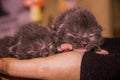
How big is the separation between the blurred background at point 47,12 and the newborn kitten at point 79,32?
885 mm

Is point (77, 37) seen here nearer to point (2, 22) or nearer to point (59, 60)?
point (59, 60)

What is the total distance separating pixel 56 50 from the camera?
766mm

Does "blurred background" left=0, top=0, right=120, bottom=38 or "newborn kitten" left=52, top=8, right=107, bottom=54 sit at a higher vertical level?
"blurred background" left=0, top=0, right=120, bottom=38

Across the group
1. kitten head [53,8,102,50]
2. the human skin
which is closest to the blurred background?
kitten head [53,8,102,50]

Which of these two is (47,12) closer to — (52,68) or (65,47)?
(65,47)

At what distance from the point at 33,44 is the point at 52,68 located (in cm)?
17

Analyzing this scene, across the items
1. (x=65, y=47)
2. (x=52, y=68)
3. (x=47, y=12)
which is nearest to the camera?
(x=52, y=68)

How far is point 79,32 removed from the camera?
782 mm

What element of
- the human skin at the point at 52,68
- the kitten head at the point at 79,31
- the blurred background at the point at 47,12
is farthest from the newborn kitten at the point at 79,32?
the blurred background at the point at 47,12

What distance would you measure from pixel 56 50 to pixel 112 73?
228 millimetres

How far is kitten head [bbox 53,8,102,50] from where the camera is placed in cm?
78

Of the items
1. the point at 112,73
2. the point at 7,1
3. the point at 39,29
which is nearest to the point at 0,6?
the point at 7,1

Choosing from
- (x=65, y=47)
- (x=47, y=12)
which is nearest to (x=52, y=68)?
(x=65, y=47)

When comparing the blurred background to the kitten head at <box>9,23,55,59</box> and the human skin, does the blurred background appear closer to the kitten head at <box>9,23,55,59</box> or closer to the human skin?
the kitten head at <box>9,23,55,59</box>
